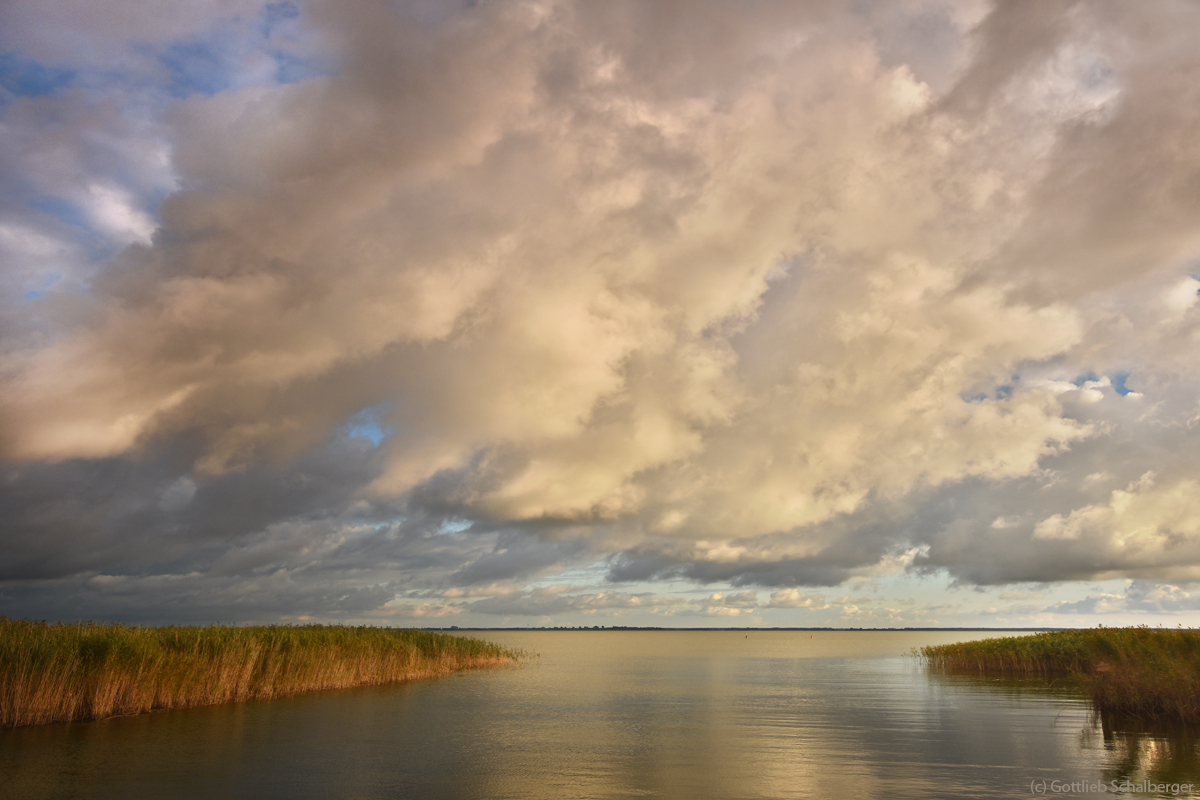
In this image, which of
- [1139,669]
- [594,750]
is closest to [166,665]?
[594,750]

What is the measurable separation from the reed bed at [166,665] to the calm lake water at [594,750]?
86cm

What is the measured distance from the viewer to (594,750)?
22.1m

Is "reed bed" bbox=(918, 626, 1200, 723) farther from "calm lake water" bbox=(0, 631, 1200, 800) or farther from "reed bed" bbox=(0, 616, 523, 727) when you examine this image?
"reed bed" bbox=(0, 616, 523, 727)

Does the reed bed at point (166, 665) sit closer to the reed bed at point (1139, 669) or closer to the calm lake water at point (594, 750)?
the calm lake water at point (594, 750)

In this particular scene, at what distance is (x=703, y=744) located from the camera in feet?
76.0

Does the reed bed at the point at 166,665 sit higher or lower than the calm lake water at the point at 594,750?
higher

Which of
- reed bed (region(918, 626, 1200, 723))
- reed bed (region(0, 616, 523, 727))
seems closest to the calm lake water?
reed bed (region(0, 616, 523, 727))

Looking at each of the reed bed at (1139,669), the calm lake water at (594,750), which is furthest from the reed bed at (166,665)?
the reed bed at (1139,669)

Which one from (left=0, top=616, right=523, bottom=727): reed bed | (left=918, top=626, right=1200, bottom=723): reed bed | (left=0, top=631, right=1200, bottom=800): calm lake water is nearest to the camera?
(left=0, top=631, right=1200, bottom=800): calm lake water

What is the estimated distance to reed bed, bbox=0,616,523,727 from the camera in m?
22.6

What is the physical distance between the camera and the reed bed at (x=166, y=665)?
2256 centimetres

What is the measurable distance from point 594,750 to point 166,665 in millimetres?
17127

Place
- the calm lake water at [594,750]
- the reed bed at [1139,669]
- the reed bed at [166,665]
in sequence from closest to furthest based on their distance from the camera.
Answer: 1. the calm lake water at [594,750]
2. the reed bed at [166,665]
3. the reed bed at [1139,669]

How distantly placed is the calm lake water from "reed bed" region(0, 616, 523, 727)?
0.86m
